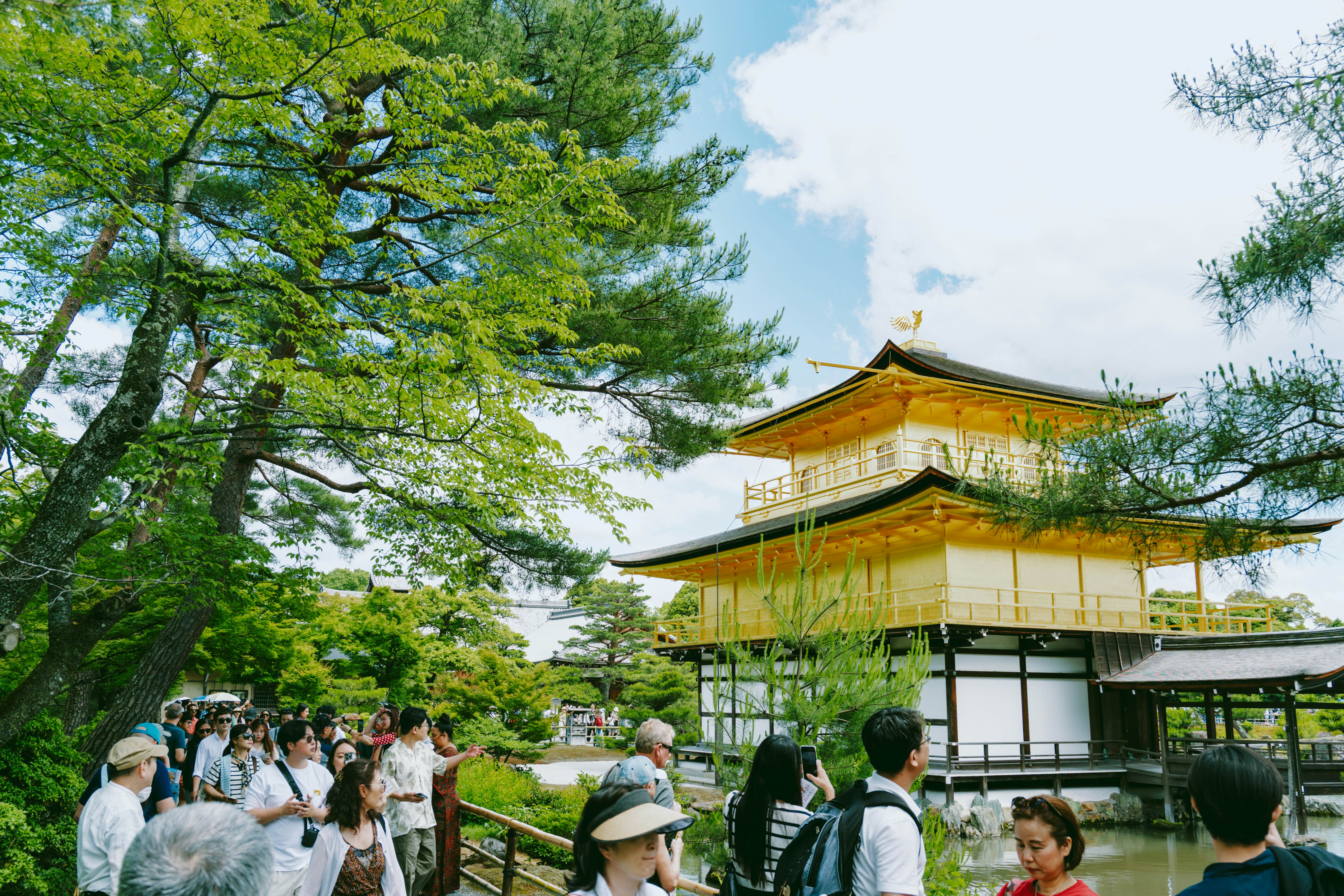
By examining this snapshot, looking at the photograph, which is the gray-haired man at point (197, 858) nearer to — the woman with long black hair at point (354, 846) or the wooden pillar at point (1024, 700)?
the woman with long black hair at point (354, 846)

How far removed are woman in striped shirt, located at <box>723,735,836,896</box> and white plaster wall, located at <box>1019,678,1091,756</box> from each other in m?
14.8

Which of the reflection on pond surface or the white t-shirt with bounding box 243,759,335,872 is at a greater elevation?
the white t-shirt with bounding box 243,759,335,872

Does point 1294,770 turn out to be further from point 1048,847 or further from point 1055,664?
point 1048,847

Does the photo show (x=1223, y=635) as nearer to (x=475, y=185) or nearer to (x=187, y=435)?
(x=475, y=185)

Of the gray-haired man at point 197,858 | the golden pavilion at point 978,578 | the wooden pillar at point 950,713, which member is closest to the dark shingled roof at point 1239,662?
the golden pavilion at point 978,578

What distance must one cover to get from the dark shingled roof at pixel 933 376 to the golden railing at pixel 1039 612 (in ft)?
13.5

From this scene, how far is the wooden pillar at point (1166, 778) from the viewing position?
15.1m

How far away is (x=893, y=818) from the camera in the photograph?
2.54m

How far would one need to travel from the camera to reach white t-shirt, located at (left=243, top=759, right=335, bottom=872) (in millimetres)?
3988

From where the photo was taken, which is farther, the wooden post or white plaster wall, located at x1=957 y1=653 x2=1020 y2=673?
white plaster wall, located at x1=957 y1=653 x2=1020 y2=673

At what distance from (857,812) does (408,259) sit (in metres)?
9.35

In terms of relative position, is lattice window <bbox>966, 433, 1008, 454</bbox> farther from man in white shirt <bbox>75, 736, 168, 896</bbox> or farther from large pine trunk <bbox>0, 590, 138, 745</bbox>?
man in white shirt <bbox>75, 736, 168, 896</bbox>

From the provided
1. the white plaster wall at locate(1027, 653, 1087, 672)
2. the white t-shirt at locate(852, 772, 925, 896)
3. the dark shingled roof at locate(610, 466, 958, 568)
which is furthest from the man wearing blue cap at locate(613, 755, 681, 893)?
the white plaster wall at locate(1027, 653, 1087, 672)

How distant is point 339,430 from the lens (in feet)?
26.1
